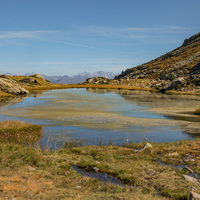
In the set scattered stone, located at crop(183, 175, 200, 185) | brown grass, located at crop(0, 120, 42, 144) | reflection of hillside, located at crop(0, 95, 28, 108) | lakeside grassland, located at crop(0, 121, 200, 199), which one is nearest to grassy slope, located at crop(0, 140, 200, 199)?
lakeside grassland, located at crop(0, 121, 200, 199)

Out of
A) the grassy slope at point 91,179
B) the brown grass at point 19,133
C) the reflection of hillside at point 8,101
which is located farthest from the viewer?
the reflection of hillside at point 8,101

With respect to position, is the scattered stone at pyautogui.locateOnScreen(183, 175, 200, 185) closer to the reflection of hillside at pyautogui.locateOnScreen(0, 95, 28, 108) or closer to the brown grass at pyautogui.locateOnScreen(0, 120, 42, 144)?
the brown grass at pyautogui.locateOnScreen(0, 120, 42, 144)

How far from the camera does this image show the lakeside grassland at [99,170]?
34.8 ft

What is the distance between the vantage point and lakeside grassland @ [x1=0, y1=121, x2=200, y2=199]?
1062 centimetres

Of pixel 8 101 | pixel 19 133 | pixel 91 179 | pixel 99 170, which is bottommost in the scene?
pixel 99 170

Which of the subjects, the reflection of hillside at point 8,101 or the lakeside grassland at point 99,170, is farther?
the reflection of hillside at point 8,101

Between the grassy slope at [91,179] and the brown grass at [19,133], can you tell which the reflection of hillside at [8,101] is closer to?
the brown grass at [19,133]

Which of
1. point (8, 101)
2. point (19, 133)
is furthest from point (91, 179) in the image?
point (8, 101)

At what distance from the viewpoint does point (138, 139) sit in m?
24.7

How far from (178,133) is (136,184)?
57.3 feet

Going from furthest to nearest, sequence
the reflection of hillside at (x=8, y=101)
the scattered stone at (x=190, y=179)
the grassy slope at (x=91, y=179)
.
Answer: the reflection of hillside at (x=8, y=101) < the scattered stone at (x=190, y=179) < the grassy slope at (x=91, y=179)

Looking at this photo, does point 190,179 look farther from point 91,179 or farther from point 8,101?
point 8,101

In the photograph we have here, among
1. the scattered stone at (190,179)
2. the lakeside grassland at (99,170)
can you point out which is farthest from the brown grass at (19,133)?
the scattered stone at (190,179)

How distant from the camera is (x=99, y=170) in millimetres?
14766
